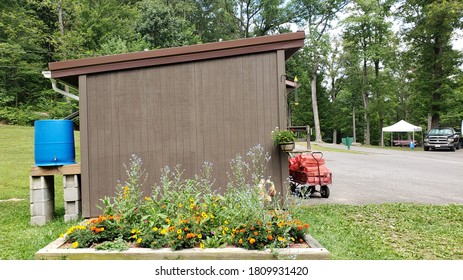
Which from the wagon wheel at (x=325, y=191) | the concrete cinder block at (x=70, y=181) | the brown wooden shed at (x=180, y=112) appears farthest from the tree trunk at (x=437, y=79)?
the concrete cinder block at (x=70, y=181)

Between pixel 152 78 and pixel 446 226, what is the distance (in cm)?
448

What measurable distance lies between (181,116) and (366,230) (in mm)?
2925

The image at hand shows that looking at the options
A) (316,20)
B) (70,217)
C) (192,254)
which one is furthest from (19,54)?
(192,254)

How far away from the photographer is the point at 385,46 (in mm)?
27422

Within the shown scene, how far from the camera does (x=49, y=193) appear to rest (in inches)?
191

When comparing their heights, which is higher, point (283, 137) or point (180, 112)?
point (180, 112)

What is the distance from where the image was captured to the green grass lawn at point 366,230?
340cm

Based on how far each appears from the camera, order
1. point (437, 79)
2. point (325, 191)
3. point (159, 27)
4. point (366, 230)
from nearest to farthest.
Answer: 1. point (366, 230)
2. point (325, 191)
3. point (437, 79)
4. point (159, 27)

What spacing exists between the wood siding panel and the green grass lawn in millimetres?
1007

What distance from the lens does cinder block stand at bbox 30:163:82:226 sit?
4.63 metres

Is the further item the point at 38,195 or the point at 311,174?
the point at 311,174

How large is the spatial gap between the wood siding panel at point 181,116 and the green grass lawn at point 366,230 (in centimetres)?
101

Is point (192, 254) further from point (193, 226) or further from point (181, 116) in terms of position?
point (181, 116)

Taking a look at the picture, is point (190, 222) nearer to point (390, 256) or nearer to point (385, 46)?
point (390, 256)
